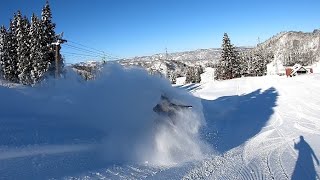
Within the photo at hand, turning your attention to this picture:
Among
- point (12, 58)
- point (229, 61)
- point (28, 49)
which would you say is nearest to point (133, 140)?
point (28, 49)

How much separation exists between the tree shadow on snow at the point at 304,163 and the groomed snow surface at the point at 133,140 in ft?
0.09

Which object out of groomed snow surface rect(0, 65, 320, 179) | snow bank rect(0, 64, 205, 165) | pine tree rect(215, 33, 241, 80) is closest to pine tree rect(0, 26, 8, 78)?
pine tree rect(215, 33, 241, 80)

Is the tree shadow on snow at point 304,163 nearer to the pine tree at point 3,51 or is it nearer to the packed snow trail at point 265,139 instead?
the packed snow trail at point 265,139

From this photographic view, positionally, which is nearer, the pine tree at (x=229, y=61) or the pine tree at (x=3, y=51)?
the pine tree at (x=3, y=51)

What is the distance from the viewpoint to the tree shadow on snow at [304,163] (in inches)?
389

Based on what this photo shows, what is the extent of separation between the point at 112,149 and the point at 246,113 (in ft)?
53.1

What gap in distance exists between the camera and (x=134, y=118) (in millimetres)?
13625

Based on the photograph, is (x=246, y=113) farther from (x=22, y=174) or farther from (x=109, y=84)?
(x=22, y=174)

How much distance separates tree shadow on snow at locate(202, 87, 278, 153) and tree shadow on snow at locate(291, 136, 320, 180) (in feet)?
8.02

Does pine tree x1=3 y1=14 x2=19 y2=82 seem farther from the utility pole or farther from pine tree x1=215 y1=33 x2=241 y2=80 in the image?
pine tree x1=215 y1=33 x2=241 y2=80

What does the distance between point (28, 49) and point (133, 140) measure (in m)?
41.7

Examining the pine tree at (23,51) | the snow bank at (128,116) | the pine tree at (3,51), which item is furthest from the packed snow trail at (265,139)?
the pine tree at (3,51)

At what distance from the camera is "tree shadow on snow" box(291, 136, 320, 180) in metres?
9.88

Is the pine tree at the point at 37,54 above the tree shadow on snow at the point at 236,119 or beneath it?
above
